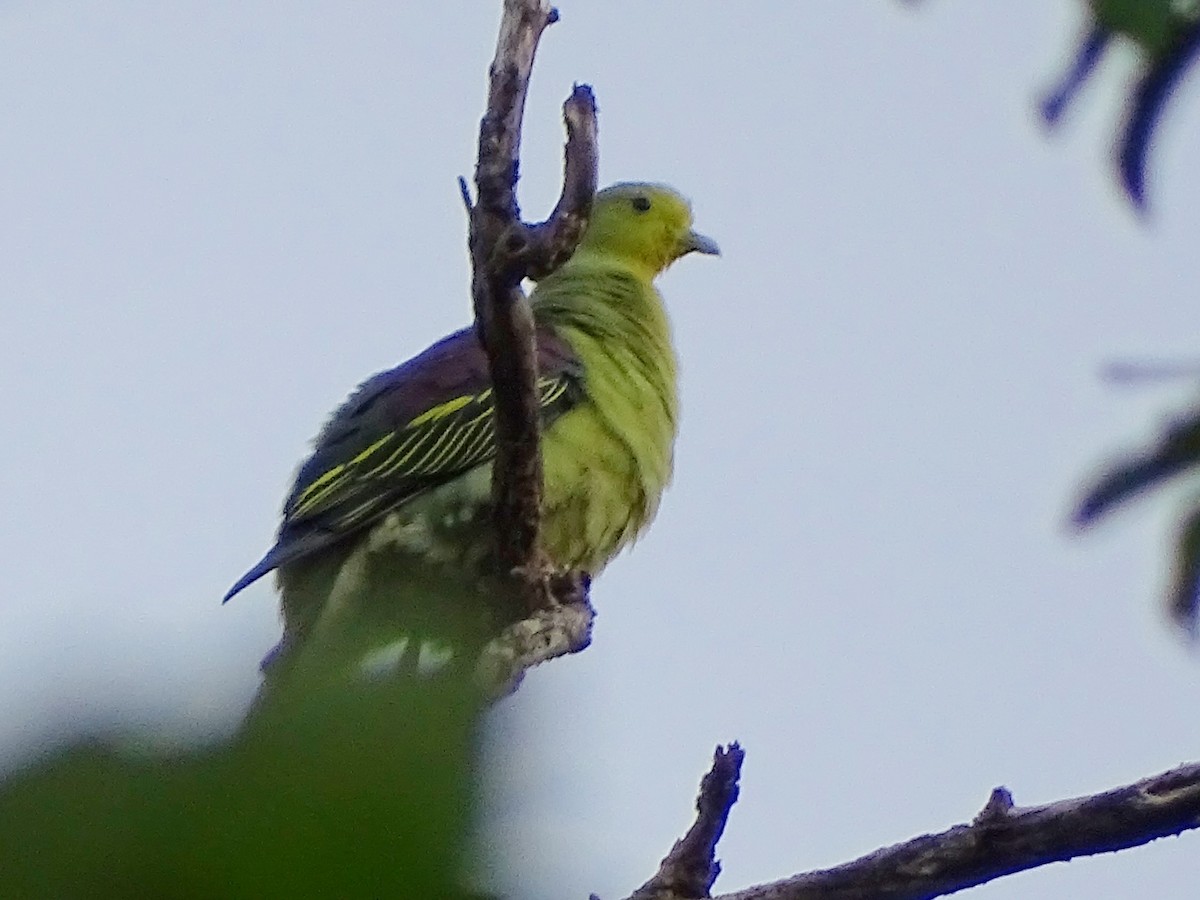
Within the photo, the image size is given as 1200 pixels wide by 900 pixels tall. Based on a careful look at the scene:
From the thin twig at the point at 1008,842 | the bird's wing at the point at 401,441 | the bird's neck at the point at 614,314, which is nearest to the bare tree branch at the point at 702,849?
the thin twig at the point at 1008,842

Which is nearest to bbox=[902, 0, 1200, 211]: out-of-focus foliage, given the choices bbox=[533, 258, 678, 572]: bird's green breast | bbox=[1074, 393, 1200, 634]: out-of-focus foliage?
bbox=[1074, 393, 1200, 634]: out-of-focus foliage

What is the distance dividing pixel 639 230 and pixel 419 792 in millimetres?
6130

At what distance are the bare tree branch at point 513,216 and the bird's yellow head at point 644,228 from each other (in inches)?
125

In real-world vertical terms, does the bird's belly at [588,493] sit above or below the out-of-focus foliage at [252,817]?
above

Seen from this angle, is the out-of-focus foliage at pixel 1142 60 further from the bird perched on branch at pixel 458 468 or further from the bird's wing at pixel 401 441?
the bird's wing at pixel 401 441

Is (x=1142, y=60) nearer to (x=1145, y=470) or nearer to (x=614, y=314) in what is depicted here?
(x=1145, y=470)

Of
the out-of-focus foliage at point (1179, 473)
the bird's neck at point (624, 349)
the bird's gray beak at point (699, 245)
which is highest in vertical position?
the bird's gray beak at point (699, 245)

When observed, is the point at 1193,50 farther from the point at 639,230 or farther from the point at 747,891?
the point at 639,230

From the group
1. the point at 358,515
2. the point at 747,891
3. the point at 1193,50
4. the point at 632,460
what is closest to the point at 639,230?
the point at 632,460

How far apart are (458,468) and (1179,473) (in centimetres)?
356

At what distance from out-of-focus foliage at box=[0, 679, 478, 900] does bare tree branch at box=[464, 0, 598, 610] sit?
2.45 meters

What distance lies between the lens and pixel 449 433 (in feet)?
15.7

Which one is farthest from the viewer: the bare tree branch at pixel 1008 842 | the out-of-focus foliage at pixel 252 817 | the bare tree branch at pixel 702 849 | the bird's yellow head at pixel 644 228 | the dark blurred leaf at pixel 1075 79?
the bird's yellow head at pixel 644 228

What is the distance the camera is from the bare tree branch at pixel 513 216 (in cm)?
274
